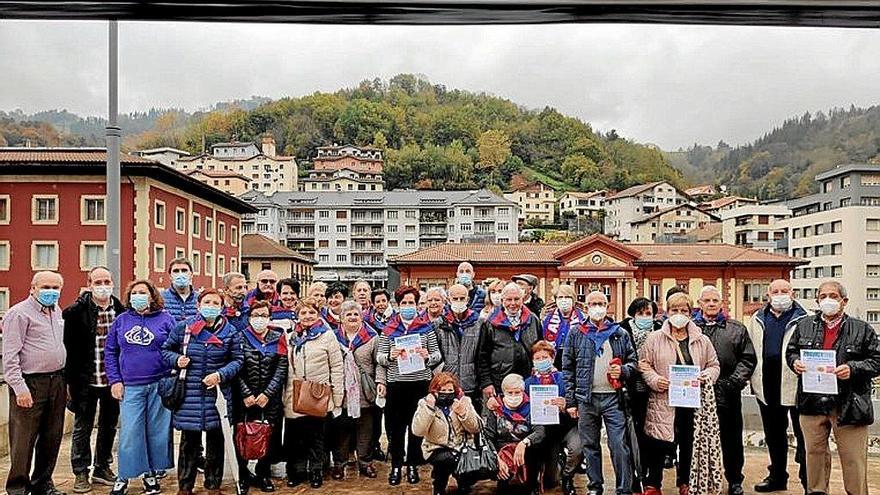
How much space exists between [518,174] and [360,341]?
14263 mm

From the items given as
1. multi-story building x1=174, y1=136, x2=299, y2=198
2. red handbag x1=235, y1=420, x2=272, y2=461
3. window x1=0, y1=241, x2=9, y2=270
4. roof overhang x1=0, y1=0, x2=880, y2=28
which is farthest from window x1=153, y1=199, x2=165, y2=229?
roof overhang x1=0, y1=0, x2=880, y2=28

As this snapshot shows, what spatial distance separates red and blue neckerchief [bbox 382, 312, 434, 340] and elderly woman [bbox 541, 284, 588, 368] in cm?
76

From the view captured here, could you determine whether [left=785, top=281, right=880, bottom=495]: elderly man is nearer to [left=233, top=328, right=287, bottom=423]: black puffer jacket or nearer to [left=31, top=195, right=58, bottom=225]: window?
[left=233, top=328, right=287, bottom=423]: black puffer jacket

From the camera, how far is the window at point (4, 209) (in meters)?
19.1

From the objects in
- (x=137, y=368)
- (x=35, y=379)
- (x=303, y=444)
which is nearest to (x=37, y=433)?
(x=35, y=379)

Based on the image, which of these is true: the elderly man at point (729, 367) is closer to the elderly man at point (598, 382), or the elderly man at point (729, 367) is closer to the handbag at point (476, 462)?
the elderly man at point (598, 382)

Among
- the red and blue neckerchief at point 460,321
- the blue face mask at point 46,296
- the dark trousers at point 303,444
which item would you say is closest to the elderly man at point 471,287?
the red and blue neckerchief at point 460,321

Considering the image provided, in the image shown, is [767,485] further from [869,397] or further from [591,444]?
[591,444]

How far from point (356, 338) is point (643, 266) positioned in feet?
56.1

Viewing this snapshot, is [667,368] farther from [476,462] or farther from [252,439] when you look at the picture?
[252,439]

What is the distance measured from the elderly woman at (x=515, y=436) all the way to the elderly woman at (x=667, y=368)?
0.63m

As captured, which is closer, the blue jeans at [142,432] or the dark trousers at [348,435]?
the blue jeans at [142,432]

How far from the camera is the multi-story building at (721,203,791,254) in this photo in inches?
758

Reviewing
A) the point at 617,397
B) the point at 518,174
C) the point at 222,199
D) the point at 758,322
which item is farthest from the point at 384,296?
the point at 518,174
